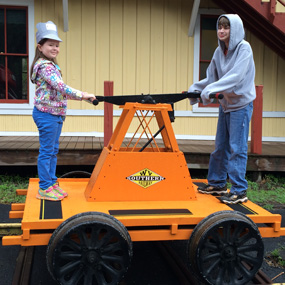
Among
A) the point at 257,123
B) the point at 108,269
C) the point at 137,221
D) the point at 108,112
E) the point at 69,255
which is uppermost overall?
the point at 108,112

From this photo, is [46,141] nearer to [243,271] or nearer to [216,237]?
[216,237]

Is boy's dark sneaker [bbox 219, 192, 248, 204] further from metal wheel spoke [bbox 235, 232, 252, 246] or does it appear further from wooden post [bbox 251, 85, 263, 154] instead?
wooden post [bbox 251, 85, 263, 154]

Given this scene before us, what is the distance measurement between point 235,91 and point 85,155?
10.6 ft

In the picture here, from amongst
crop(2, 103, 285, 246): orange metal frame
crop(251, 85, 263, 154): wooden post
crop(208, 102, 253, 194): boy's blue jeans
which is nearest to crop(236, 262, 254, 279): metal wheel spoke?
crop(2, 103, 285, 246): orange metal frame

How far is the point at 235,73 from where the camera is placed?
3.53 metres

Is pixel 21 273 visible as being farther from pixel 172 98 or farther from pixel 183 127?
pixel 183 127

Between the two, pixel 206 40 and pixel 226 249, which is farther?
pixel 206 40

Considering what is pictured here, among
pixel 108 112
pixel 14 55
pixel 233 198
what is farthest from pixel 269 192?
pixel 14 55

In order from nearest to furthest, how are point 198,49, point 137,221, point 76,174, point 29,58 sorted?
1. point 137,221
2. point 76,174
3. point 29,58
4. point 198,49

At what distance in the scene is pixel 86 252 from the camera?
111 inches

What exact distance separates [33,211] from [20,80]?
5.36 m

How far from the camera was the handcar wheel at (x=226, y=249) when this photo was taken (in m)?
2.94

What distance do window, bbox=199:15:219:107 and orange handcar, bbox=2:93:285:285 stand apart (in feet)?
15.8

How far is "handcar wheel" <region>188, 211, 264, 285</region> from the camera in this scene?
2.94 meters
